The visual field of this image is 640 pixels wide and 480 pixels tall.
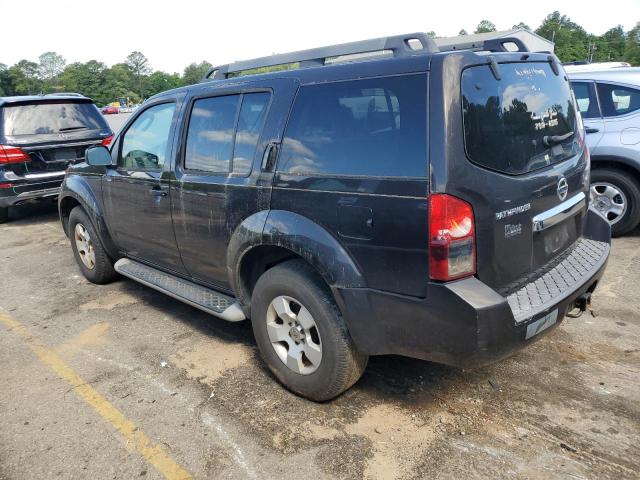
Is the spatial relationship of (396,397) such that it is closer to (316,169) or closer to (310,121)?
(316,169)

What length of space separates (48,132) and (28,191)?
0.98 m

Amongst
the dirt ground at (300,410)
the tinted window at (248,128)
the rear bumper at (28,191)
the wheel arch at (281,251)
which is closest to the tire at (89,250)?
the dirt ground at (300,410)

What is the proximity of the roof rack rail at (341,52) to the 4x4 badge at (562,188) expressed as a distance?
1.02m

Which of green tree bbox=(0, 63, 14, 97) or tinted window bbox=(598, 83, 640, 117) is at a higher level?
green tree bbox=(0, 63, 14, 97)

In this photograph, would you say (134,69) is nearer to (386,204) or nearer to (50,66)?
(50,66)

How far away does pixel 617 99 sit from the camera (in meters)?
5.77

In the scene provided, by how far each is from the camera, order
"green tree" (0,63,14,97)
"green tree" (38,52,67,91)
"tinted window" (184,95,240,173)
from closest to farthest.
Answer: "tinted window" (184,95,240,173) → "green tree" (0,63,14,97) → "green tree" (38,52,67,91)

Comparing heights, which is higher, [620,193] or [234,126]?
[234,126]

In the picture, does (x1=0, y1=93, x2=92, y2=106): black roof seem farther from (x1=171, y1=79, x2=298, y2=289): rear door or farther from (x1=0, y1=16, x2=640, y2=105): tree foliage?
(x1=0, y1=16, x2=640, y2=105): tree foliage

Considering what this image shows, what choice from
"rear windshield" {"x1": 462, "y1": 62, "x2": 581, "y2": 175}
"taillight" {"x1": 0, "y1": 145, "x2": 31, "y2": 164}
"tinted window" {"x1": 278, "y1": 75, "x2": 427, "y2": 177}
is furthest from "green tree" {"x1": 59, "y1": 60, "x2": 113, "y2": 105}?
"rear windshield" {"x1": 462, "y1": 62, "x2": 581, "y2": 175}

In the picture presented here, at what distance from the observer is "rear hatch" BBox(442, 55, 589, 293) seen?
2.43 m

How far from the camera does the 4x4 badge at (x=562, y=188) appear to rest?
9.40 ft

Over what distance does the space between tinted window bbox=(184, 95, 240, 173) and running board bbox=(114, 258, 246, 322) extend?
92 cm

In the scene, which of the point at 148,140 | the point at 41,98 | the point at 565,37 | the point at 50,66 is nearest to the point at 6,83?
the point at 50,66
